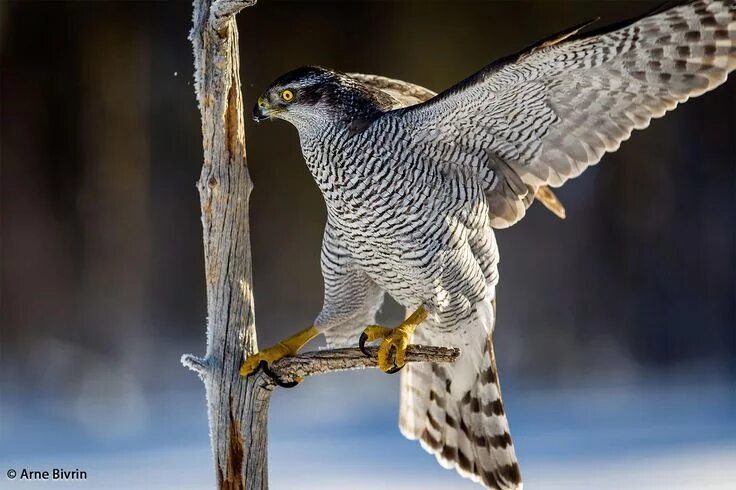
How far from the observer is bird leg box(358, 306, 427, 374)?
9.02 ft

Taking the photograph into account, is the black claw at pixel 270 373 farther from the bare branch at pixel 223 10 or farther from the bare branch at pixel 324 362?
the bare branch at pixel 223 10

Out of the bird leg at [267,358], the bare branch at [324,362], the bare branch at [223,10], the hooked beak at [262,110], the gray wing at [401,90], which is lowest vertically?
the bare branch at [324,362]

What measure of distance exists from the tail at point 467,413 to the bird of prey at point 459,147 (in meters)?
0.11

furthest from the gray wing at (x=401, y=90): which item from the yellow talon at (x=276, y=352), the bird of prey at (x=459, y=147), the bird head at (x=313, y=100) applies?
the yellow talon at (x=276, y=352)

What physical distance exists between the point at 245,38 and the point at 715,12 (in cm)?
332

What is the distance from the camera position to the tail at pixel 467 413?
10.2ft

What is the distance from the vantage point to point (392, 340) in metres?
2.77

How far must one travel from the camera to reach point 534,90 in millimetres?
2680

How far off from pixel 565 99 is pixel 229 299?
3.71 feet

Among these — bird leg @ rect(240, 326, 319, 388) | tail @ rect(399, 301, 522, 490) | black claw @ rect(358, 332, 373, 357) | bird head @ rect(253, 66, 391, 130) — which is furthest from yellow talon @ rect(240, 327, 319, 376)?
bird head @ rect(253, 66, 391, 130)

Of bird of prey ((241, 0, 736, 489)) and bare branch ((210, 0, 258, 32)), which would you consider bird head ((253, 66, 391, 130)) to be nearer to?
bird of prey ((241, 0, 736, 489))

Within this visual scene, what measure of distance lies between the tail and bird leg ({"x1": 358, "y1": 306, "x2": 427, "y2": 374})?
0.25 metres

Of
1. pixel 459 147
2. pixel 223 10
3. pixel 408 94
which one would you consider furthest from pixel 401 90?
pixel 223 10

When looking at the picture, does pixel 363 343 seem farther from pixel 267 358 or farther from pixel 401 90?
pixel 401 90
